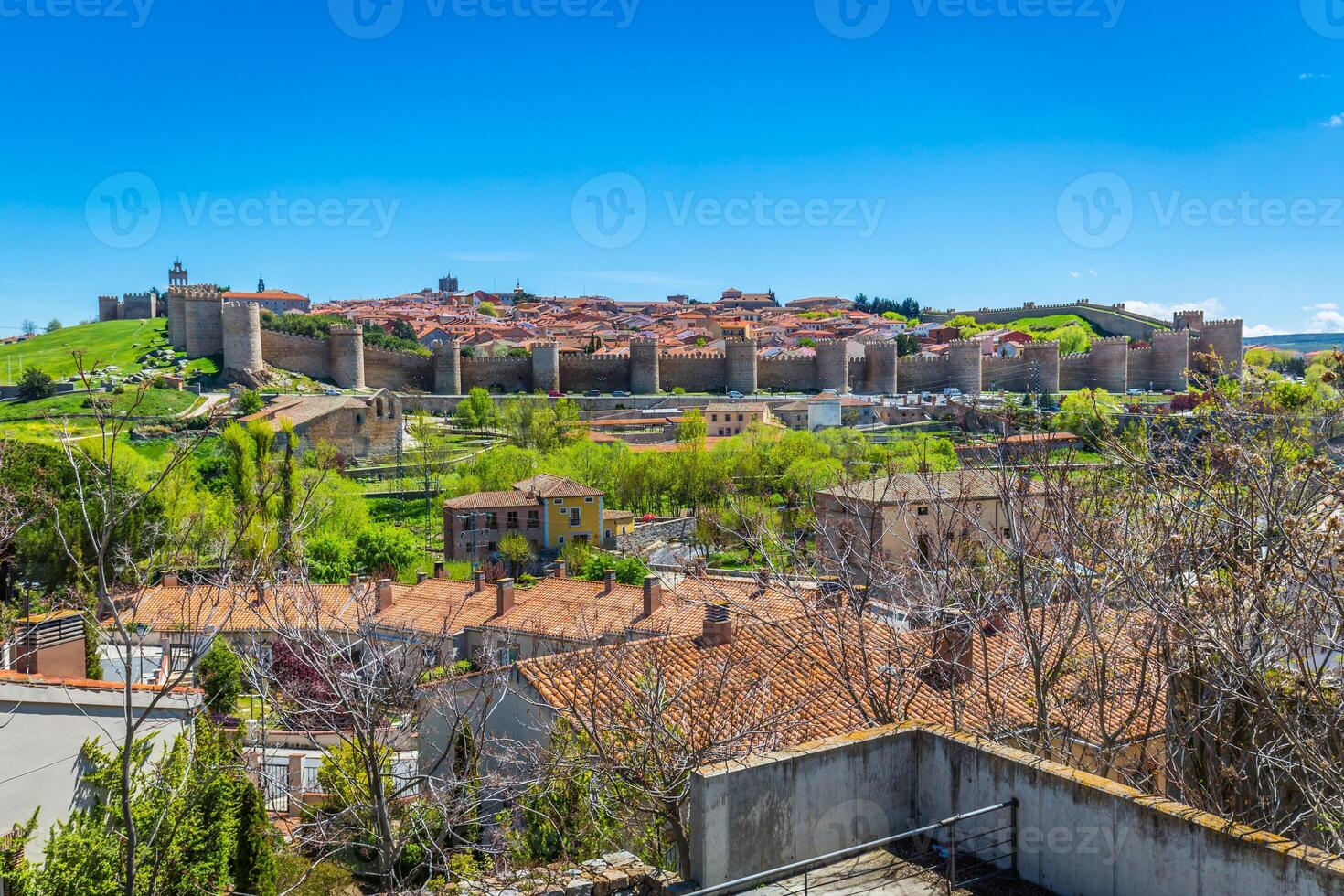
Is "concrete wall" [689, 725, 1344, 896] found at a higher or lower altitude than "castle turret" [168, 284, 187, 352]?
lower

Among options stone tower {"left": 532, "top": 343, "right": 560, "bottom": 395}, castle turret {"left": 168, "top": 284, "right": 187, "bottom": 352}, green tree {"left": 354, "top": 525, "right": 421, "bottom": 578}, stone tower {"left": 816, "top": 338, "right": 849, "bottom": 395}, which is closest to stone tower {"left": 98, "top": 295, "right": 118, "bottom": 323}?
castle turret {"left": 168, "top": 284, "right": 187, "bottom": 352}

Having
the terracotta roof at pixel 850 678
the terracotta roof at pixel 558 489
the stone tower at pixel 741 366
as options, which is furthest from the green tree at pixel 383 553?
the stone tower at pixel 741 366

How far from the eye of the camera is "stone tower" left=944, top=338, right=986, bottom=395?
2712 inches

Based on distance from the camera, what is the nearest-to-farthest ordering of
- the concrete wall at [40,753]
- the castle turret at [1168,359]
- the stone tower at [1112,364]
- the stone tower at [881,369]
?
the concrete wall at [40,753] < the stone tower at [881,369] < the stone tower at [1112,364] < the castle turret at [1168,359]

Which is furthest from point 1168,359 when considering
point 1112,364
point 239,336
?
point 239,336

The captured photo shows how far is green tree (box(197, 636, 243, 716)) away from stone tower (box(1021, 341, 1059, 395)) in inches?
2459

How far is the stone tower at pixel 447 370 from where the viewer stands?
217 ft

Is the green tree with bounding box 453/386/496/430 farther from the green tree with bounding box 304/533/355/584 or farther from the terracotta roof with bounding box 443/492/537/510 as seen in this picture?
the green tree with bounding box 304/533/355/584

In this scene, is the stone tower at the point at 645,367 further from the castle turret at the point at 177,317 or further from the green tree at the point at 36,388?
the green tree at the point at 36,388

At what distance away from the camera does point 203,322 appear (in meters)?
61.8

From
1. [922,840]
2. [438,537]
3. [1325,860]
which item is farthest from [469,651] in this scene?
[438,537]

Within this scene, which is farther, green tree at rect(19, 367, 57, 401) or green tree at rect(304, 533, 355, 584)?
green tree at rect(19, 367, 57, 401)

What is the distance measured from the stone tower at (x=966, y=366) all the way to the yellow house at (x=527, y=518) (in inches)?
1632

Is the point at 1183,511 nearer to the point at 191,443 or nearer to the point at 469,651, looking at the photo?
the point at 191,443
